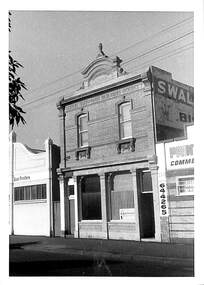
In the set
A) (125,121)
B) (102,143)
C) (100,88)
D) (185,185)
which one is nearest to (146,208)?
(185,185)

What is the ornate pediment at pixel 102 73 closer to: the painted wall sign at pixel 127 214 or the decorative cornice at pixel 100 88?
the decorative cornice at pixel 100 88

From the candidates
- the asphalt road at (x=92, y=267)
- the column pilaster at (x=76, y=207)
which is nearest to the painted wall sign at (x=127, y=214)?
the column pilaster at (x=76, y=207)

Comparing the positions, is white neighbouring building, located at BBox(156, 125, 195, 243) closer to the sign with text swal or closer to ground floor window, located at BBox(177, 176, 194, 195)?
ground floor window, located at BBox(177, 176, 194, 195)

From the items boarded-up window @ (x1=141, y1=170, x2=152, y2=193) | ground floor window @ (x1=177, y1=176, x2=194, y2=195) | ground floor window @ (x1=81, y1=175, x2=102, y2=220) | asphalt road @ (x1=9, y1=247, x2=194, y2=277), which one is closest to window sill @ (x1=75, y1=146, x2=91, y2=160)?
ground floor window @ (x1=81, y1=175, x2=102, y2=220)

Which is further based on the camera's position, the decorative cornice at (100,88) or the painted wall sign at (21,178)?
the decorative cornice at (100,88)

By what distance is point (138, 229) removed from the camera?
38.7 feet

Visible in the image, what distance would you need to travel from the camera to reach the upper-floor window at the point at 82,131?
1320 cm

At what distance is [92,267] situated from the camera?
782 centimetres

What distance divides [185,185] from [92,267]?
3.77 m

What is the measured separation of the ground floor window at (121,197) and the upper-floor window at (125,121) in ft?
3.89

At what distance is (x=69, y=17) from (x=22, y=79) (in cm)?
157
